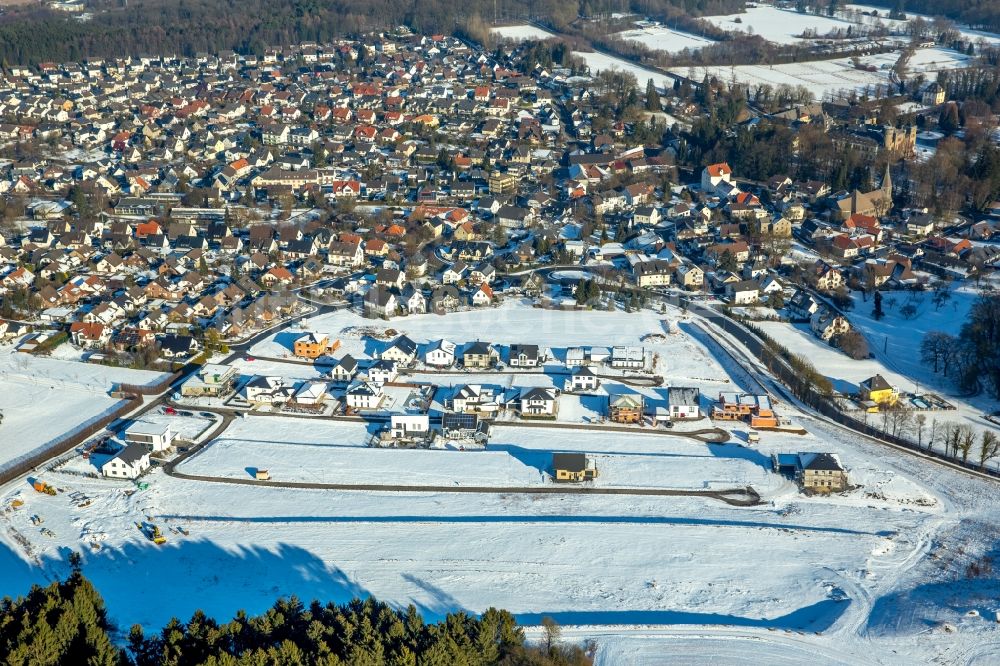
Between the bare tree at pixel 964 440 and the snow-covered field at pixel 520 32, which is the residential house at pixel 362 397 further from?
the snow-covered field at pixel 520 32

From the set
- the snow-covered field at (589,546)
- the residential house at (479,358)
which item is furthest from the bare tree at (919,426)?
the residential house at (479,358)

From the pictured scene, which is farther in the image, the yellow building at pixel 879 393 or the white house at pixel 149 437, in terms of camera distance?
the yellow building at pixel 879 393

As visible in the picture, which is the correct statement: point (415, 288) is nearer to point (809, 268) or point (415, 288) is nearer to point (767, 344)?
point (767, 344)


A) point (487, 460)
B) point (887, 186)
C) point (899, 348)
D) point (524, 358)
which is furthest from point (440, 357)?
point (887, 186)

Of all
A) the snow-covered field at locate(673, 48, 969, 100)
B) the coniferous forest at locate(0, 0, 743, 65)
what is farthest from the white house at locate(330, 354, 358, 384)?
the coniferous forest at locate(0, 0, 743, 65)

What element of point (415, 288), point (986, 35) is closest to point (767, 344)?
point (415, 288)

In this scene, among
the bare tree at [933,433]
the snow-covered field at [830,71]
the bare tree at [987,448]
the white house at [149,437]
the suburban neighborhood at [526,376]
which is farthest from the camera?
the snow-covered field at [830,71]
